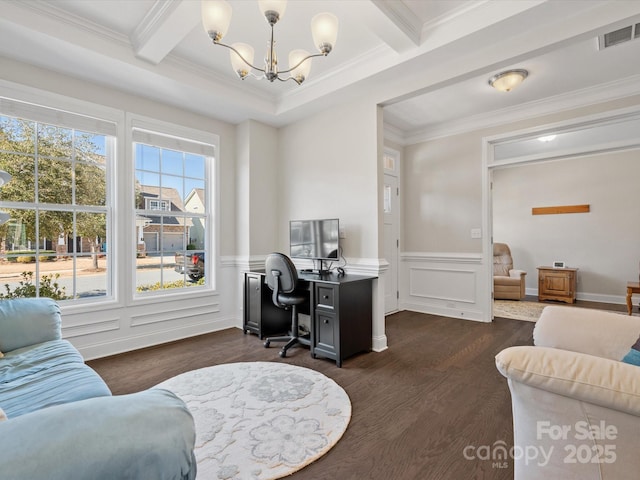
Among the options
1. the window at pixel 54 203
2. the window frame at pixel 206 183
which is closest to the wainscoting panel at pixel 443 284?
the window frame at pixel 206 183

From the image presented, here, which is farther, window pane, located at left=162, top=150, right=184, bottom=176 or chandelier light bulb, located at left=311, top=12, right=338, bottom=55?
window pane, located at left=162, top=150, right=184, bottom=176

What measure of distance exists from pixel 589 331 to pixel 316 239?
249cm

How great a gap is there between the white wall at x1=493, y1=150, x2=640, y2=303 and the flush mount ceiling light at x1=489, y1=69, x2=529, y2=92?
3863mm

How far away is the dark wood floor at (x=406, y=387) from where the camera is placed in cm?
166

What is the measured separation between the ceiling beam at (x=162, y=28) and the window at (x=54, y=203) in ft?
→ 3.20

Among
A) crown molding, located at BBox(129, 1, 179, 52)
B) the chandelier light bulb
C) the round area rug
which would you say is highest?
crown molding, located at BBox(129, 1, 179, 52)

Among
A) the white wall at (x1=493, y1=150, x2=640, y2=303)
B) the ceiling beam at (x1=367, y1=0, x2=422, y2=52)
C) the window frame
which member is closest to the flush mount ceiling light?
the ceiling beam at (x1=367, y1=0, x2=422, y2=52)

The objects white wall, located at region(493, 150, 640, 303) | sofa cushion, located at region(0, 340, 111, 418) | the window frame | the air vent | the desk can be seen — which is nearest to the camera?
sofa cushion, located at region(0, 340, 111, 418)

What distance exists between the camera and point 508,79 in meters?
3.27

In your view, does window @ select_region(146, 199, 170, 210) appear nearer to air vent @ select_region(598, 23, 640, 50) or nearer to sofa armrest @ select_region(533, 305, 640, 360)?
sofa armrest @ select_region(533, 305, 640, 360)

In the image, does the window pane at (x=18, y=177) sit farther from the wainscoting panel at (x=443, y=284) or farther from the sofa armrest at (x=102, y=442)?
the wainscoting panel at (x=443, y=284)

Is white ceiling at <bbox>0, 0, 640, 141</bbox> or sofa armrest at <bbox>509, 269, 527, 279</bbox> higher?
white ceiling at <bbox>0, 0, 640, 141</bbox>

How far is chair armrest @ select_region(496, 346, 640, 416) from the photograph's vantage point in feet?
3.23

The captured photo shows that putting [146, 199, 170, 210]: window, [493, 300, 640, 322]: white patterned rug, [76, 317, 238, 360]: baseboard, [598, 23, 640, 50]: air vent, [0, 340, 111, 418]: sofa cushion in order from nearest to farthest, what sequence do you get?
[0, 340, 111, 418]: sofa cushion → [598, 23, 640, 50]: air vent → [76, 317, 238, 360]: baseboard → [146, 199, 170, 210]: window → [493, 300, 640, 322]: white patterned rug
